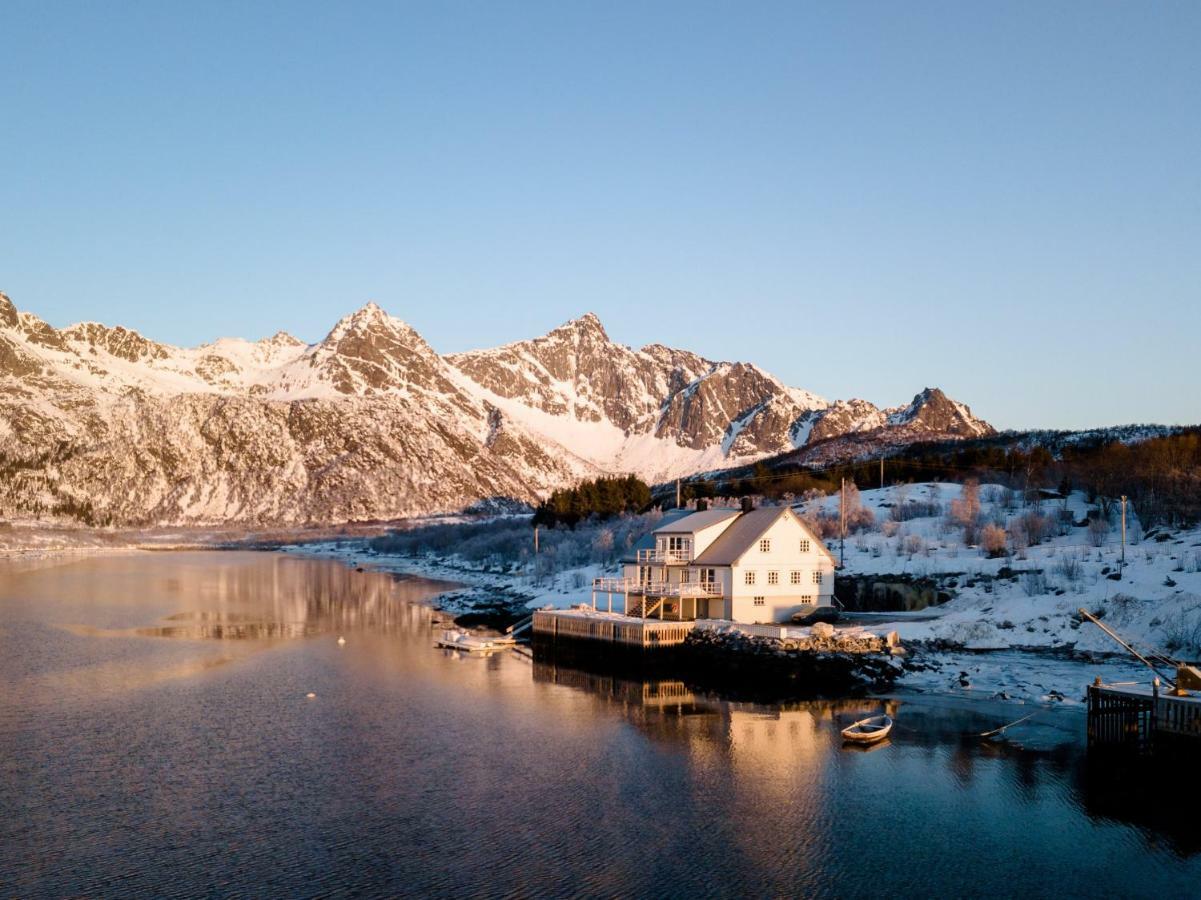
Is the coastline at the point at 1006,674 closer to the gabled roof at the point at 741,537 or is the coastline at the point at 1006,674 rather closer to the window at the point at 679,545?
the gabled roof at the point at 741,537

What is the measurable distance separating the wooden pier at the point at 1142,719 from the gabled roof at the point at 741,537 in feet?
76.3

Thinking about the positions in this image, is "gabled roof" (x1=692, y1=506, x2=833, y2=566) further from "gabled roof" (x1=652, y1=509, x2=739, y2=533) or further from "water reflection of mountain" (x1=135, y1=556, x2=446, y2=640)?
"water reflection of mountain" (x1=135, y1=556, x2=446, y2=640)

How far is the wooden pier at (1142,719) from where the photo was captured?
33688 mm

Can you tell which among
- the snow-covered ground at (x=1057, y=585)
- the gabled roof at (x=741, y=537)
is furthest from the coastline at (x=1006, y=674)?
the gabled roof at (x=741, y=537)

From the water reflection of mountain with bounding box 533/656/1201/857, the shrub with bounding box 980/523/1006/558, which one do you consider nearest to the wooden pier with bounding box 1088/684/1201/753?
the water reflection of mountain with bounding box 533/656/1201/857

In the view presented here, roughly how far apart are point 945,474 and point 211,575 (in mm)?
93878

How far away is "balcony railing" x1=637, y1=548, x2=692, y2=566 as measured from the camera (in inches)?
2429

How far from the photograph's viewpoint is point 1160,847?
26688mm

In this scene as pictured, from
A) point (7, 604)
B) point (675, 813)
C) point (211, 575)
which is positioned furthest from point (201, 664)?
point (211, 575)

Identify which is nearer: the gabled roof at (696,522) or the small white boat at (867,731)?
the small white boat at (867,731)

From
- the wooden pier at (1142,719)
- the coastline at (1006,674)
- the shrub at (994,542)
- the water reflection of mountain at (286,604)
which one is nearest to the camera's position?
the wooden pier at (1142,719)

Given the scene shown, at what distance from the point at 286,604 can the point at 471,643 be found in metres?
36.4

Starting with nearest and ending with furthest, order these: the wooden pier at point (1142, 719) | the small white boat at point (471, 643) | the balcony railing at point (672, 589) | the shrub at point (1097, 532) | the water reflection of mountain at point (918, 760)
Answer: the water reflection of mountain at point (918, 760) → the wooden pier at point (1142, 719) → the balcony railing at point (672, 589) → the small white boat at point (471, 643) → the shrub at point (1097, 532)

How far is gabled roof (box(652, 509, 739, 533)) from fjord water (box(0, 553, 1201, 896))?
41.5 feet
